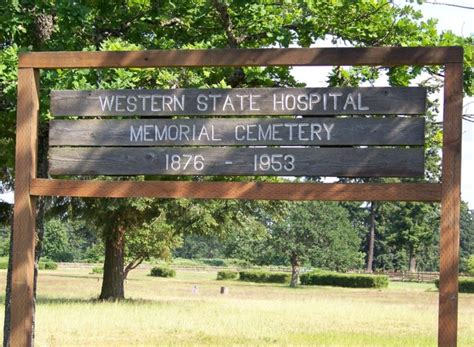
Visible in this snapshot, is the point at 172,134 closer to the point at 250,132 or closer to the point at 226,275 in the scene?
the point at 250,132

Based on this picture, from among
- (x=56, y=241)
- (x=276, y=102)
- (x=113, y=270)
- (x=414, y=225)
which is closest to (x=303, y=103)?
(x=276, y=102)

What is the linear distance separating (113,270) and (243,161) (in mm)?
26629

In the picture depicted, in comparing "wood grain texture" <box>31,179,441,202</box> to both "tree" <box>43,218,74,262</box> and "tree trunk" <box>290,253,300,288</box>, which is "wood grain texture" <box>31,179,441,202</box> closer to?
"tree trunk" <box>290,253,300,288</box>

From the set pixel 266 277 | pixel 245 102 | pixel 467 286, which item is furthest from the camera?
pixel 266 277

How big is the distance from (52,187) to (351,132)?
2453 mm

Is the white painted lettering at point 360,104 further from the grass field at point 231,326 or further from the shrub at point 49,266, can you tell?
the shrub at point 49,266

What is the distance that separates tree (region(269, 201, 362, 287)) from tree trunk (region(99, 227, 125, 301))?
125 ft

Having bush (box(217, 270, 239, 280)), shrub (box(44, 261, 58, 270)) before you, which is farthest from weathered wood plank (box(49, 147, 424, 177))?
shrub (box(44, 261, 58, 270))

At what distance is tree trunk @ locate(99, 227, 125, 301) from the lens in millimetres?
32188

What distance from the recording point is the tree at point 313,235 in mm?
72312

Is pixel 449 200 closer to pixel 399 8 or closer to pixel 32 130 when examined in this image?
pixel 32 130

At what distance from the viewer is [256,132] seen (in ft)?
21.9

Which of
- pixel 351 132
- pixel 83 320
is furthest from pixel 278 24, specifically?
pixel 83 320

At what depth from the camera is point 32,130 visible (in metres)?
7.00
